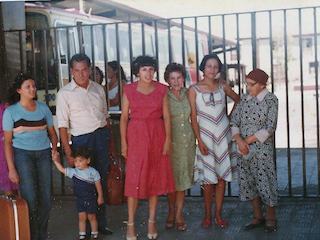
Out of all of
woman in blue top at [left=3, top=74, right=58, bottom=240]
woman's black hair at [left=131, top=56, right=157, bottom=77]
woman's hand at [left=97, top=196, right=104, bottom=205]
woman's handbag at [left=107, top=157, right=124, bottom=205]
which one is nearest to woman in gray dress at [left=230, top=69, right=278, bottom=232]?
woman's black hair at [left=131, top=56, right=157, bottom=77]

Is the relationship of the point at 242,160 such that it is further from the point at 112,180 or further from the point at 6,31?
the point at 6,31

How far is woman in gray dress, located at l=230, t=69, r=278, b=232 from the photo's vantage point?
4.11 meters

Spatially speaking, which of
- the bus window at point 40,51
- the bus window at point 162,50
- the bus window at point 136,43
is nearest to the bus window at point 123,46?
the bus window at point 136,43

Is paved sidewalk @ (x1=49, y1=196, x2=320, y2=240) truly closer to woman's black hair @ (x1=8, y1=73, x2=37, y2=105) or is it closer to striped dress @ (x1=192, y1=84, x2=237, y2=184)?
striped dress @ (x1=192, y1=84, x2=237, y2=184)

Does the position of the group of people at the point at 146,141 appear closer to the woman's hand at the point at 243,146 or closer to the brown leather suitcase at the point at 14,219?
the woman's hand at the point at 243,146

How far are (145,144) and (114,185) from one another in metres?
0.60

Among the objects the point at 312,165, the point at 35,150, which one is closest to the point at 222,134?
the point at 35,150

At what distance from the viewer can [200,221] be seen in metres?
4.62

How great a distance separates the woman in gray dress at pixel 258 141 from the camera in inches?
162

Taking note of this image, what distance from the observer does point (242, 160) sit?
424cm

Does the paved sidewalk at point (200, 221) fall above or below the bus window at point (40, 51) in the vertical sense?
below

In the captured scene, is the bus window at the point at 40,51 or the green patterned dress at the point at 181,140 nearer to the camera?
the green patterned dress at the point at 181,140

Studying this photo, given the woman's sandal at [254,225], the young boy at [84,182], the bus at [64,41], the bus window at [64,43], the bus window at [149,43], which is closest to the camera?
the young boy at [84,182]

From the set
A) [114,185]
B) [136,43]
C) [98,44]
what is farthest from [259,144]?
[136,43]
